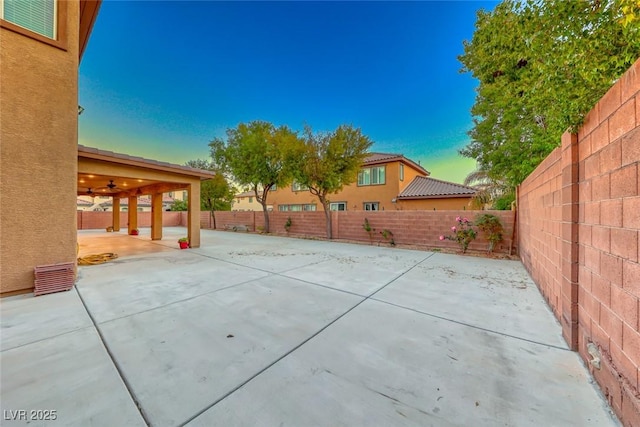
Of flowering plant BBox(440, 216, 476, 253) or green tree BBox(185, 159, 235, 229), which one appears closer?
flowering plant BBox(440, 216, 476, 253)

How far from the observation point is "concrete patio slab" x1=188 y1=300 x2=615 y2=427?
5.14 ft

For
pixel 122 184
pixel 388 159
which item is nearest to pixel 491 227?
pixel 388 159

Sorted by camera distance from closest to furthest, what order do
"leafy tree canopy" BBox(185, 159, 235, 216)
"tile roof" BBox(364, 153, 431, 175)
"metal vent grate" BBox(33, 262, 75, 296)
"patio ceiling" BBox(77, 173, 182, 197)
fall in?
1. "metal vent grate" BBox(33, 262, 75, 296)
2. "patio ceiling" BBox(77, 173, 182, 197)
3. "tile roof" BBox(364, 153, 431, 175)
4. "leafy tree canopy" BBox(185, 159, 235, 216)

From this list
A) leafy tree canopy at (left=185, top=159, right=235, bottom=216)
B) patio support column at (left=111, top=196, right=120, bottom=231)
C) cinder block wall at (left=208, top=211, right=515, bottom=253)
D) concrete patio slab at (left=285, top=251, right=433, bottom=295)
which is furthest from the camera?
leafy tree canopy at (left=185, top=159, right=235, bottom=216)

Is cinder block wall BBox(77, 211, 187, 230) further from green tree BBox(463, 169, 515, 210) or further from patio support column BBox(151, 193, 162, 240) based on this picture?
green tree BBox(463, 169, 515, 210)

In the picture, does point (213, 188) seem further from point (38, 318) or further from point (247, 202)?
point (38, 318)

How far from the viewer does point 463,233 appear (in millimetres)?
8617

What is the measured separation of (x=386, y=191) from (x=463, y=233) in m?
7.72

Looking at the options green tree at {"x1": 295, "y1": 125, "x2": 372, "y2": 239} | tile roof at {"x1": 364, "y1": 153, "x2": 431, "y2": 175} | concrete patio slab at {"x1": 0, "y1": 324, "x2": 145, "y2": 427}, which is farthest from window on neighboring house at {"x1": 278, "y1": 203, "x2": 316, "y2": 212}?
concrete patio slab at {"x1": 0, "y1": 324, "x2": 145, "y2": 427}

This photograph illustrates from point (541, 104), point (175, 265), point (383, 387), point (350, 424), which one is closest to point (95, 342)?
point (350, 424)

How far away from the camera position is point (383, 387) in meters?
1.86

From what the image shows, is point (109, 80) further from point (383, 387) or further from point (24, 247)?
point (383, 387)

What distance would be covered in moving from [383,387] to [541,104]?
351 cm

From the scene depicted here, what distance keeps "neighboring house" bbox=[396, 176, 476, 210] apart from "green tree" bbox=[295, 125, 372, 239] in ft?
16.0
